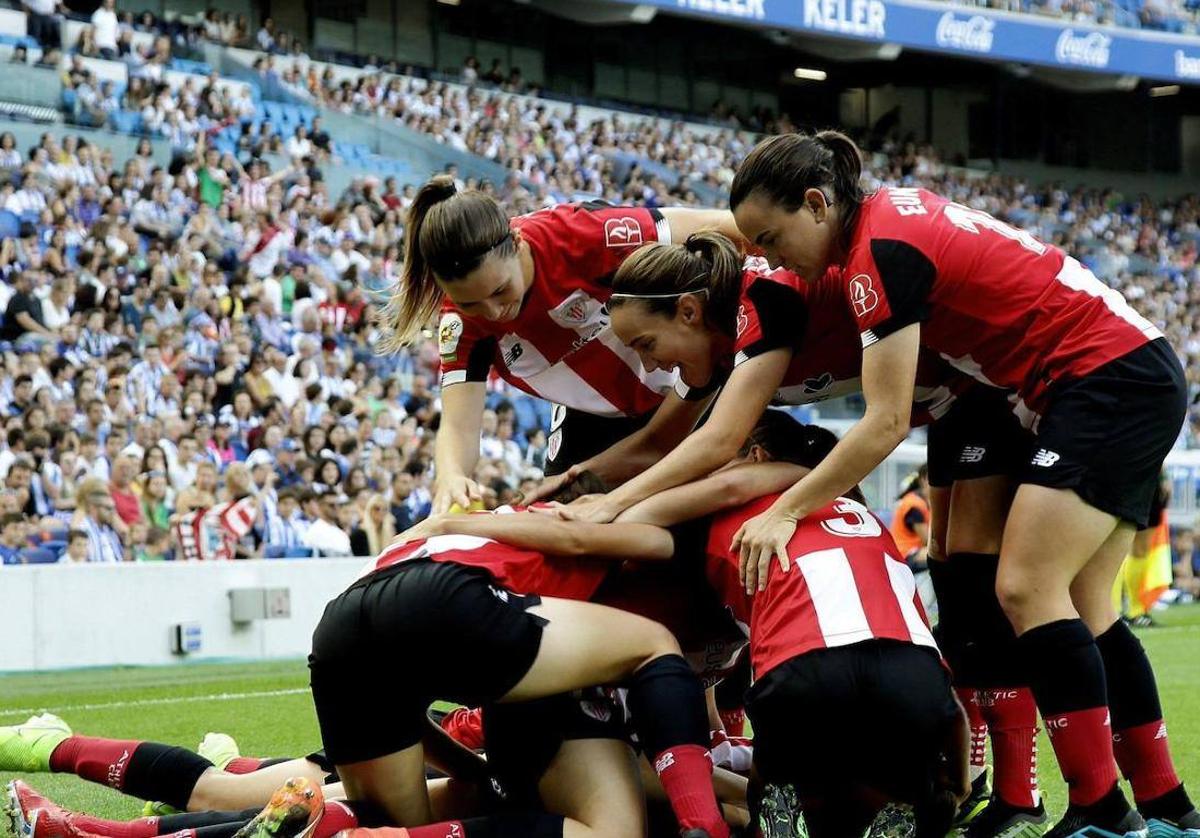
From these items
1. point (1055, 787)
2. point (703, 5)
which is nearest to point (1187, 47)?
point (703, 5)

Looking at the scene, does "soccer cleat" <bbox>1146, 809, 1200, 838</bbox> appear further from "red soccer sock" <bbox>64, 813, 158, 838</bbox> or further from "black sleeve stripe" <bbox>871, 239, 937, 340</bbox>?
"red soccer sock" <bbox>64, 813, 158, 838</bbox>

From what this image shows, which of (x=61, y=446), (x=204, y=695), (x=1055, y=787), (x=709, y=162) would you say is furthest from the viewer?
(x=709, y=162)

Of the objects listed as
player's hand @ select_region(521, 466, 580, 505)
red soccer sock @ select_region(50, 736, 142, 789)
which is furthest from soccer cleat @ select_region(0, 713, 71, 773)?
player's hand @ select_region(521, 466, 580, 505)

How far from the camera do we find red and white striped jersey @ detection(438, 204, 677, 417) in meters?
5.59

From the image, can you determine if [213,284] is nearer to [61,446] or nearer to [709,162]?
[61,446]

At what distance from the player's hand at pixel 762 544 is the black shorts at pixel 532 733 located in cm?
52

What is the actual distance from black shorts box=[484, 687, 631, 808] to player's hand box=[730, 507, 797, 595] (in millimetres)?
525

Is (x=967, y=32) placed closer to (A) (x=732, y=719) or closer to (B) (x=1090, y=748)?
(A) (x=732, y=719)

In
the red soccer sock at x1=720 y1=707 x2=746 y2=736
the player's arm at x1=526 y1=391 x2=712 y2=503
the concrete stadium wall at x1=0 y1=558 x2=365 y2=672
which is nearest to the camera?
the player's arm at x1=526 y1=391 x2=712 y2=503

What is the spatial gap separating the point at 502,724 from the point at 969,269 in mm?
1747

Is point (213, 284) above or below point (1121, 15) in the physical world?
below

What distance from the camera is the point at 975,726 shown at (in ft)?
17.0

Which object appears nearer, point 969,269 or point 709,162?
point 969,269

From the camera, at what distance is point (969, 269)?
4422 millimetres
